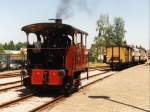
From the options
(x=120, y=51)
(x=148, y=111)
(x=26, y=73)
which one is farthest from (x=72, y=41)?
(x=120, y=51)

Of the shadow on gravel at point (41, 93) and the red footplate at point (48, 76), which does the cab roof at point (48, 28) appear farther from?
the shadow on gravel at point (41, 93)

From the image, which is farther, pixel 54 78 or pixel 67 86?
pixel 67 86

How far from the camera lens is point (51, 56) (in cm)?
1673

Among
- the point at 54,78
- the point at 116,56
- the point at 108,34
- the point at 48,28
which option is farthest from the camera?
the point at 108,34

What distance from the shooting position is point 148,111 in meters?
12.2

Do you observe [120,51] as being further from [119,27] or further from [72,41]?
[119,27]

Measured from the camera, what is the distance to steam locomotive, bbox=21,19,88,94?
52.4 ft

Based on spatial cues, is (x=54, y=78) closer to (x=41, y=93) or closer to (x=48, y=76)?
(x=48, y=76)

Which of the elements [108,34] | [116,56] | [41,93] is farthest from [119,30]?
[41,93]

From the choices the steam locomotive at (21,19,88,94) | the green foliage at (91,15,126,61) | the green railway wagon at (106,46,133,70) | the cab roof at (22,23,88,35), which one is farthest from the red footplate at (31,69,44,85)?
the green foliage at (91,15,126,61)

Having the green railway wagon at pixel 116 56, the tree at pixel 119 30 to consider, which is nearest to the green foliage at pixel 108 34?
the tree at pixel 119 30

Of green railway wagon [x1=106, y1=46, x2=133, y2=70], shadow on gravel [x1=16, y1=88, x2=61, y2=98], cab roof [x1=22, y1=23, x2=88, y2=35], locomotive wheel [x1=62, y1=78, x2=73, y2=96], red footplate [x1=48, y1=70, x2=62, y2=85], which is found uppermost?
cab roof [x1=22, y1=23, x2=88, y2=35]

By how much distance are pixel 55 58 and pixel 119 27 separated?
111278 millimetres

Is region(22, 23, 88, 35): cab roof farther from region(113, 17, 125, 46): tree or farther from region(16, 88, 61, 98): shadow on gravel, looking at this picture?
region(113, 17, 125, 46): tree
